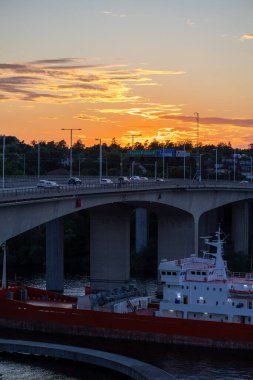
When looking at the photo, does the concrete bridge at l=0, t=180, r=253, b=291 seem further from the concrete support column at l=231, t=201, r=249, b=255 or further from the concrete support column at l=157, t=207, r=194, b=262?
the concrete support column at l=231, t=201, r=249, b=255

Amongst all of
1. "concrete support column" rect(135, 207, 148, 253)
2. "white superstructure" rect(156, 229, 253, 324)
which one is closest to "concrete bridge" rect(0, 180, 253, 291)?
"white superstructure" rect(156, 229, 253, 324)

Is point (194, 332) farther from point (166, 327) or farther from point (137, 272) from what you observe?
point (137, 272)

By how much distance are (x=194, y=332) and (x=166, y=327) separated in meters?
1.75

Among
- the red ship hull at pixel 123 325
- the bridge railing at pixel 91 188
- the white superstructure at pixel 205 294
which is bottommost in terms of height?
the red ship hull at pixel 123 325

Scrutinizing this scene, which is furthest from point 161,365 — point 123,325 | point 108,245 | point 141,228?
point 141,228

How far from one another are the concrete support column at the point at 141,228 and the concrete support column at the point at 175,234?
15.6m

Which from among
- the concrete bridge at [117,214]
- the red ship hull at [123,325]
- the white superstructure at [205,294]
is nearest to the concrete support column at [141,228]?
the concrete bridge at [117,214]

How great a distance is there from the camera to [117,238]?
79688mm

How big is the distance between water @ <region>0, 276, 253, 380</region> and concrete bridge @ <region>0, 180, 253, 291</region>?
11.1 meters

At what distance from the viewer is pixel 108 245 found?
79875mm

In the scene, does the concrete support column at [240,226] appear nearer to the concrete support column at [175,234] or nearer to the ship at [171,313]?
the concrete support column at [175,234]

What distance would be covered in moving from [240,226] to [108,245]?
26.0 meters

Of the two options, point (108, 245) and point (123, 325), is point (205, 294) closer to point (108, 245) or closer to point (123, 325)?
point (123, 325)

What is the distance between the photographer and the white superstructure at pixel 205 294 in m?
55.7
